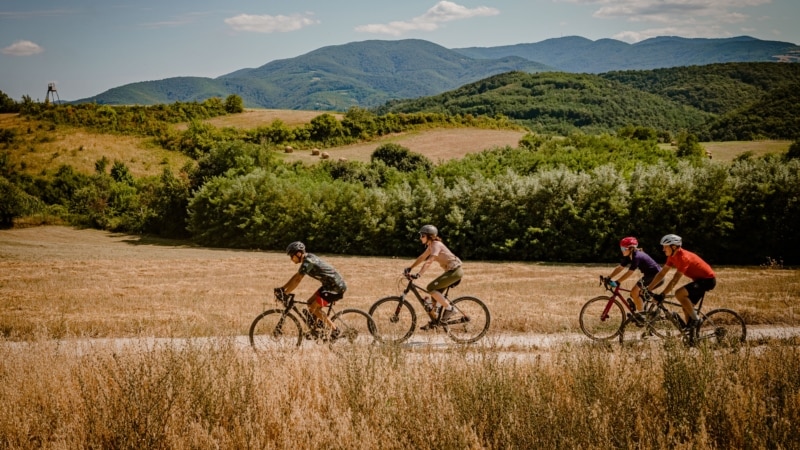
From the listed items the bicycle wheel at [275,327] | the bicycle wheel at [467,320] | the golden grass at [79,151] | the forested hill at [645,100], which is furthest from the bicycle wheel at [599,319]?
the forested hill at [645,100]

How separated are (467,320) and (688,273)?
406cm

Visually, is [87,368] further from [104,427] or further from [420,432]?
[420,432]

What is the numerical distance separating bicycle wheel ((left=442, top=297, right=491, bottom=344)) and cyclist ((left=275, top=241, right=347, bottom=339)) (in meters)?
2.38

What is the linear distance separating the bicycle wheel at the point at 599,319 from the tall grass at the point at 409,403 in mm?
3956

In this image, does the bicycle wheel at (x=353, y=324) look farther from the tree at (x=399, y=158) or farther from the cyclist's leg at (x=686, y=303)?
the tree at (x=399, y=158)

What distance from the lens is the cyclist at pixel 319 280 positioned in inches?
348

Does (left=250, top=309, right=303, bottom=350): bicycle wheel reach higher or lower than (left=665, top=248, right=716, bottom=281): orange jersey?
lower

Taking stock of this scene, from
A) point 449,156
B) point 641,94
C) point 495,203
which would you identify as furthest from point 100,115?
point 641,94

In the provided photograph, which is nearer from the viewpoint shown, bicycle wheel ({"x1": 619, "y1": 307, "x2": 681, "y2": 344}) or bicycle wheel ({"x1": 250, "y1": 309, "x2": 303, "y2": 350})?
bicycle wheel ({"x1": 250, "y1": 309, "x2": 303, "y2": 350})

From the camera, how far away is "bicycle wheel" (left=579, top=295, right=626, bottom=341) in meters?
10.4

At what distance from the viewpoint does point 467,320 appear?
10141 mm

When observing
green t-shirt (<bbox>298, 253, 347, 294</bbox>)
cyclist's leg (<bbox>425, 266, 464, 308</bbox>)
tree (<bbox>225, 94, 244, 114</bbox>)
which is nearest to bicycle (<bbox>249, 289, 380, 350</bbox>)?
green t-shirt (<bbox>298, 253, 347, 294</bbox>)

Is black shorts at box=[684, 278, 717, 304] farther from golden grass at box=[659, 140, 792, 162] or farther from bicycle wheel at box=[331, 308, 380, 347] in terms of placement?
golden grass at box=[659, 140, 792, 162]

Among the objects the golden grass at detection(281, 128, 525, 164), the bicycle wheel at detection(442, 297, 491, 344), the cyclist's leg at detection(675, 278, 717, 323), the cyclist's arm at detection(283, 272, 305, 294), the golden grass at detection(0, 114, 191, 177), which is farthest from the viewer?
the golden grass at detection(281, 128, 525, 164)
